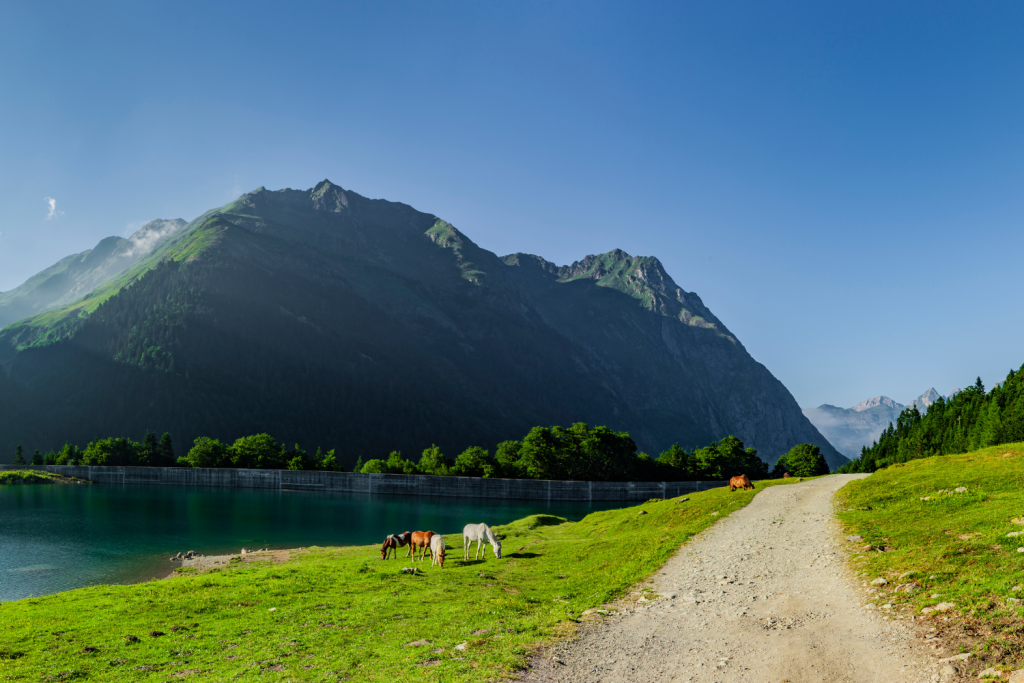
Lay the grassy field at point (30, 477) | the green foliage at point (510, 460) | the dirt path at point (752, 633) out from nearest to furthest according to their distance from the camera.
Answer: the dirt path at point (752, 633), the grassy field at point (30, 477), the green foliage at point (510, 460)

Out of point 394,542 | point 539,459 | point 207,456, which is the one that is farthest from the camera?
point 207,456

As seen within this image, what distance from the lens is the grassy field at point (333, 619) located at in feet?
55.2

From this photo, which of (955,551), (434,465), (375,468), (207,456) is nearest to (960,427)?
(955,551)

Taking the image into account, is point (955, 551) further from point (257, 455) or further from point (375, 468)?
point (257, 455)

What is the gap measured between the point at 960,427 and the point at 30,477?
725 ft

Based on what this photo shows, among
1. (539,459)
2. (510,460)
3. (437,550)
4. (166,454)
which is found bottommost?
(510,460)

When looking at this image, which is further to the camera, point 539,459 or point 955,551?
point 539,459

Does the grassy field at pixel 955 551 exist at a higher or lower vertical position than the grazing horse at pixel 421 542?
higher

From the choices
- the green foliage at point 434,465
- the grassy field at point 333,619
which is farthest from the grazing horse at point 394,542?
the green foliage at point 434,465

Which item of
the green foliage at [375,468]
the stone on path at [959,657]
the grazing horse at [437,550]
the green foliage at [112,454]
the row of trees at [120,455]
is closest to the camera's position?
the stone on path at [959,657]

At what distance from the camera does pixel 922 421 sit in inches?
4902

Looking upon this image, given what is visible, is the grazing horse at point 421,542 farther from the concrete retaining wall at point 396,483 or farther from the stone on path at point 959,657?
the concrete retaining wall at point 396,483

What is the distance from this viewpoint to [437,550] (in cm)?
3466

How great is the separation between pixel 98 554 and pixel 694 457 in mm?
144523
